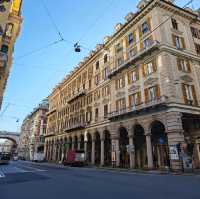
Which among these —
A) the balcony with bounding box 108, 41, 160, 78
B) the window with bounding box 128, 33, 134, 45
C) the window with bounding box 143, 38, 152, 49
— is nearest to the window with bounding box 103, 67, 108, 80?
the balcony with bounding box 108, 41, 160, 78

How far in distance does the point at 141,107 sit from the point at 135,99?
244 centimetres

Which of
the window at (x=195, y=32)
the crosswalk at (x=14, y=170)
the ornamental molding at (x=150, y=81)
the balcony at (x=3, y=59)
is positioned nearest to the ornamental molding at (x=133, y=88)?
the ornamental molding at (x=150, y=81)

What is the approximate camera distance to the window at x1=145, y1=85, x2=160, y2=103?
2234cm

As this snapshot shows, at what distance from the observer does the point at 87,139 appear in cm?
3553

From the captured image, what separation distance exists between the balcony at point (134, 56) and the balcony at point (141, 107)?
20.0 ft

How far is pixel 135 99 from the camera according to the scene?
1006 inches

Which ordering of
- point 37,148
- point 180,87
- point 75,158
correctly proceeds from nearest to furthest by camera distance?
point 180,87 → point 75,158 → point 37,148

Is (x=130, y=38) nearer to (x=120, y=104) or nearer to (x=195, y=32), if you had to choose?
(x=195, y=32)

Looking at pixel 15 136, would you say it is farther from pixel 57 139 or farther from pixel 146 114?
pixel 146 114

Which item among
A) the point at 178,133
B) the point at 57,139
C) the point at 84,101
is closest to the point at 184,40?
the point at 178,133

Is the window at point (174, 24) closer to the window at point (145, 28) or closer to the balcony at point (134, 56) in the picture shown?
the window at point (145, 28)

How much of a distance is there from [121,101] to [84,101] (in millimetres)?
12955

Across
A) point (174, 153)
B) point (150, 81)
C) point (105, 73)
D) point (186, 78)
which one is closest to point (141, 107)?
point (150, 81)

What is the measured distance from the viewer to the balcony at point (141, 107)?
2074 cm
